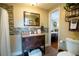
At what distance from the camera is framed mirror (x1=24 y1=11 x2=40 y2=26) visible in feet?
4.38

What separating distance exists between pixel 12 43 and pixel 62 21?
698mm

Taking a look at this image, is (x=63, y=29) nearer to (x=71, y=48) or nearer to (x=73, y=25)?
(x=73, y=25)

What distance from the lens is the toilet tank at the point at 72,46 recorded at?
4.20 ft

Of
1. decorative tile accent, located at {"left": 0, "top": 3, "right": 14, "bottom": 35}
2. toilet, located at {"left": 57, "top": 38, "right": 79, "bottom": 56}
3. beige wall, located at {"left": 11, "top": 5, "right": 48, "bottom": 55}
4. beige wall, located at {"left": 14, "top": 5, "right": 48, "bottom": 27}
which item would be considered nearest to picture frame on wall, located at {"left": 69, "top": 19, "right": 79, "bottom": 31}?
toilet, located at {"left": 57, "top": 38, "right": 79, "bottom": 56}

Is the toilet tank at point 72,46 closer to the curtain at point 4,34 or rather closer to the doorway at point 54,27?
the doorway at point 54,27

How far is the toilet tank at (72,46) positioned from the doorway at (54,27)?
151 mm

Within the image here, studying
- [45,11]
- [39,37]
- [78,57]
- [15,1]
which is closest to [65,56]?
[78,57]

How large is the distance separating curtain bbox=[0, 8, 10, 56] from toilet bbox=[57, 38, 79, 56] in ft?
2.17

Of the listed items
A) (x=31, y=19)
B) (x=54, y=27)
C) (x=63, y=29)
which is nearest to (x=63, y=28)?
(x=63, y=29)

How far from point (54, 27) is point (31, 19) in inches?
12.6

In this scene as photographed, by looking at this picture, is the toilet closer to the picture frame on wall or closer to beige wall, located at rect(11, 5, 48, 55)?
the picture frame on wall

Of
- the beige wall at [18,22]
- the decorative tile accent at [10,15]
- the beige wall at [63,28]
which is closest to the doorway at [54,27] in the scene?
the beige wall at [63,28]

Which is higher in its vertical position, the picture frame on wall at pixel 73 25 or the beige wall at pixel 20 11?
the beige wall at pixel 20 11

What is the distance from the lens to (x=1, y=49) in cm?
133
